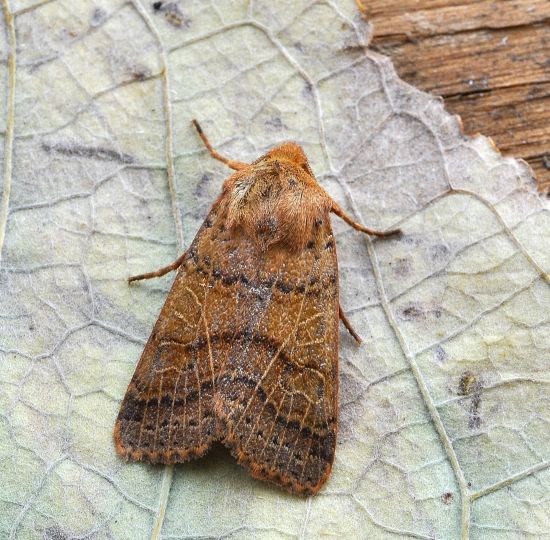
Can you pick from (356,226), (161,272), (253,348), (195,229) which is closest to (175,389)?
(253,348)

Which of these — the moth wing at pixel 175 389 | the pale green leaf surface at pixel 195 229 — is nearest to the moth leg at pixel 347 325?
the pale green leaf surface at pixel 195 229

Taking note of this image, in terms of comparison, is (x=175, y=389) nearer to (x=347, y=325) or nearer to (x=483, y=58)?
(x=347, y=325)

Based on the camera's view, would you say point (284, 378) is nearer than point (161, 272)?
Yes

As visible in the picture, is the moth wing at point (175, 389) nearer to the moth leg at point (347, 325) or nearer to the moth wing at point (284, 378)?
the moth wing at point (284, 378)

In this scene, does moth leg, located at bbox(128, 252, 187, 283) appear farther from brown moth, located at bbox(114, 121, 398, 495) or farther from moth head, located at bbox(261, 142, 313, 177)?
moth head, located at bbox(261, 142, 313, 177)

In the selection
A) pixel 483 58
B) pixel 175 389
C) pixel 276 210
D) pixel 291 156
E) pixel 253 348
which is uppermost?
pixel 483 58

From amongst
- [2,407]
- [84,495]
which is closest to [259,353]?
[84,495]

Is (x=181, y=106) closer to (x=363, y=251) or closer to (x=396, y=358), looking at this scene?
(x=363, y=251)
